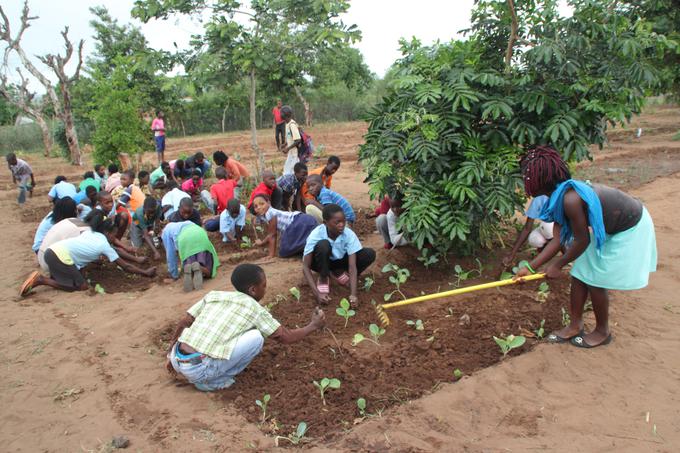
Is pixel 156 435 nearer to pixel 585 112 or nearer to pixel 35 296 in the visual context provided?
pixel 35 296

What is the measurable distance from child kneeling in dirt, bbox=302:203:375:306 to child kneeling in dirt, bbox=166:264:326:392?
1192 millimetres

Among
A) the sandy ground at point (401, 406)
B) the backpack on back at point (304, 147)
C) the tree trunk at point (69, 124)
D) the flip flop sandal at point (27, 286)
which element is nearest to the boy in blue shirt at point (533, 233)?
the sandy ground at point (401, 406)

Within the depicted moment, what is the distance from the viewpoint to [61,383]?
3.58 m

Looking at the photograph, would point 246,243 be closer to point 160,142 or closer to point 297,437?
point 297,437

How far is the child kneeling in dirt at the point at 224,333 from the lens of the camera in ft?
10.3

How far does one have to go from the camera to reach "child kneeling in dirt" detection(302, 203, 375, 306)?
4422 mm

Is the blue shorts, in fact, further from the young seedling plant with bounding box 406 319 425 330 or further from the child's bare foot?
the child's bare foot

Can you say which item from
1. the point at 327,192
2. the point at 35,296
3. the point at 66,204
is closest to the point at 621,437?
the point at 327,192

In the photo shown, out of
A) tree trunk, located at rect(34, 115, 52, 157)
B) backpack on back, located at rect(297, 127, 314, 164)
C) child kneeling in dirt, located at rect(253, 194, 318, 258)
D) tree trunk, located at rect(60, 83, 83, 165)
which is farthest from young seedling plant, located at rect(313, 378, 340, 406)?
tree trunk, located at rect(34, 115, 52, 157)

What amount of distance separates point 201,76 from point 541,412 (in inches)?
Result: 264

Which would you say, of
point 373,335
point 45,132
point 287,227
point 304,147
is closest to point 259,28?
point 304,147

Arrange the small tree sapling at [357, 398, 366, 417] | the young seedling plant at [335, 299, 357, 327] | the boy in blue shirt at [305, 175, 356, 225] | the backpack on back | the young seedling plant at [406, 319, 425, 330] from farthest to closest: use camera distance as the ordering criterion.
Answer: the backpack on back, the boy in blue shirt at [305, 175, 356, 225], the young seedling plant at [335, 299, 357, 327], the young seedling plant at [406, 319, 425, 330], the small tree sapling at [357, 398, 366, 417]

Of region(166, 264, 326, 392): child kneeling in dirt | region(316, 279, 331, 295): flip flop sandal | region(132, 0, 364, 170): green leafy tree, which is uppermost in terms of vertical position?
region(132, 0, 364, 170): green leafy tree

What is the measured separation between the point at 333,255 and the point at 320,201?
5.49 feet
